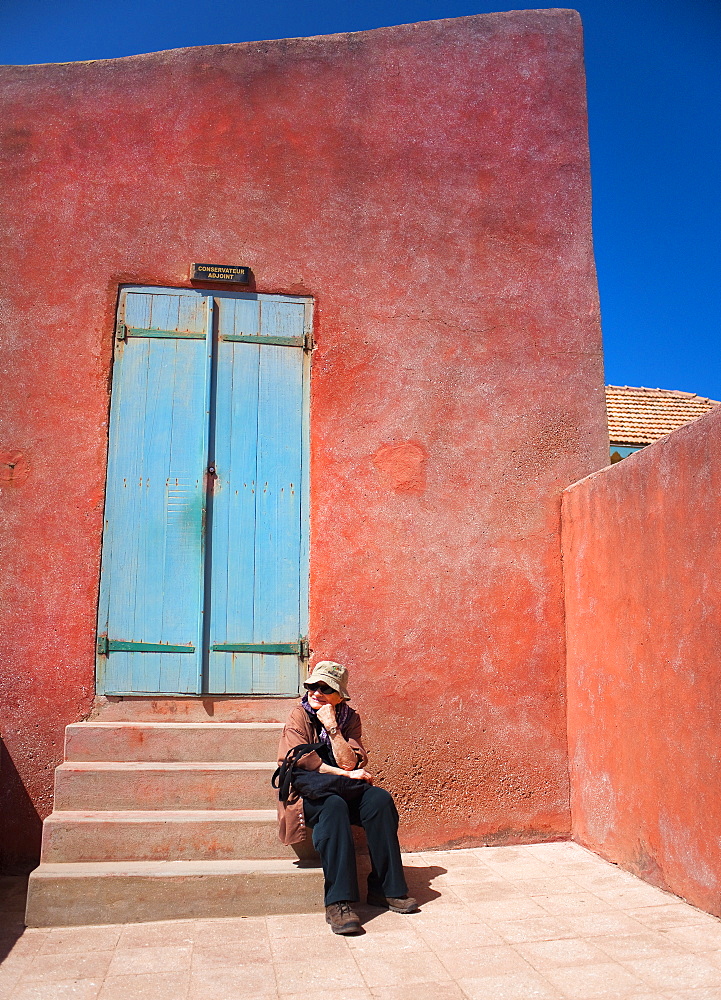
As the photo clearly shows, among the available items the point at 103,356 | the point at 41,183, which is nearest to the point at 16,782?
the point at 103,356

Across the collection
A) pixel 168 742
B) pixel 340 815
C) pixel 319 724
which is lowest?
pixel 340 815

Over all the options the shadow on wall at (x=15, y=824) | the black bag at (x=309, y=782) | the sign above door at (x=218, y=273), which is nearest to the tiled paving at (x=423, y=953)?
the shadow on wall at (x=15, y=824)

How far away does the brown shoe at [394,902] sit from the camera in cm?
426

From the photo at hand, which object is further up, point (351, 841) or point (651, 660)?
point (651, 660)

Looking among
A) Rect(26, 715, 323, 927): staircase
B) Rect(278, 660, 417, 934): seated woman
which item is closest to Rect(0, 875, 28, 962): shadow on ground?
Rect(26, 715, 323, 927): staircase

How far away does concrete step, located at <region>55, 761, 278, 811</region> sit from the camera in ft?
15.5

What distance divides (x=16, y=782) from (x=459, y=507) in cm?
328

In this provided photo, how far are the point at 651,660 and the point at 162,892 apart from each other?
2.85 meters

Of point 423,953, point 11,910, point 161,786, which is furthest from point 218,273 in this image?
point 423,953

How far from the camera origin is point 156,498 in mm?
5445

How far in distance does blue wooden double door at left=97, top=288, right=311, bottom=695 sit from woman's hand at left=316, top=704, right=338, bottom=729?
2.60 ft

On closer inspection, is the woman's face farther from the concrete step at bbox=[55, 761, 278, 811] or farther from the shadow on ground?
the shadow on ground

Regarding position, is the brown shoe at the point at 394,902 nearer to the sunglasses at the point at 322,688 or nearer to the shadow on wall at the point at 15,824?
the sunglasses at the point at 322,688

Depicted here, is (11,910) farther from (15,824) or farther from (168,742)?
(168,742)
